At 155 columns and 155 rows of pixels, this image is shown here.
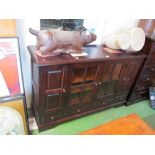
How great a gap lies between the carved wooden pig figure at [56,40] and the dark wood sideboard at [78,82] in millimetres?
87

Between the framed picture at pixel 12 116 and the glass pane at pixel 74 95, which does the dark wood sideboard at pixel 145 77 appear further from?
the framed picture at pixel 12 116

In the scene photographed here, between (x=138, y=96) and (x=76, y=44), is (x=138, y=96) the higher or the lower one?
the lower one

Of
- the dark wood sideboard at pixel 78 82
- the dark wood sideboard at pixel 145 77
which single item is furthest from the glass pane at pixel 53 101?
the dark wood sideboard at pixel 145 77

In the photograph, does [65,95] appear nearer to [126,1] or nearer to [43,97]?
[43,97]

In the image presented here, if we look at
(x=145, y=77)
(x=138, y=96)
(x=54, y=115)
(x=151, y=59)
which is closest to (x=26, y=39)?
(x=54, y=115)

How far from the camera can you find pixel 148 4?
35.3 inches

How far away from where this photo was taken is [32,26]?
1.44m

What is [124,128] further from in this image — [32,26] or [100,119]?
[32,26]

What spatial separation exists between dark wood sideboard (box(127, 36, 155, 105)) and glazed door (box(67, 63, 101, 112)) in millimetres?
791

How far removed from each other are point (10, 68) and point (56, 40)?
1.59ft
